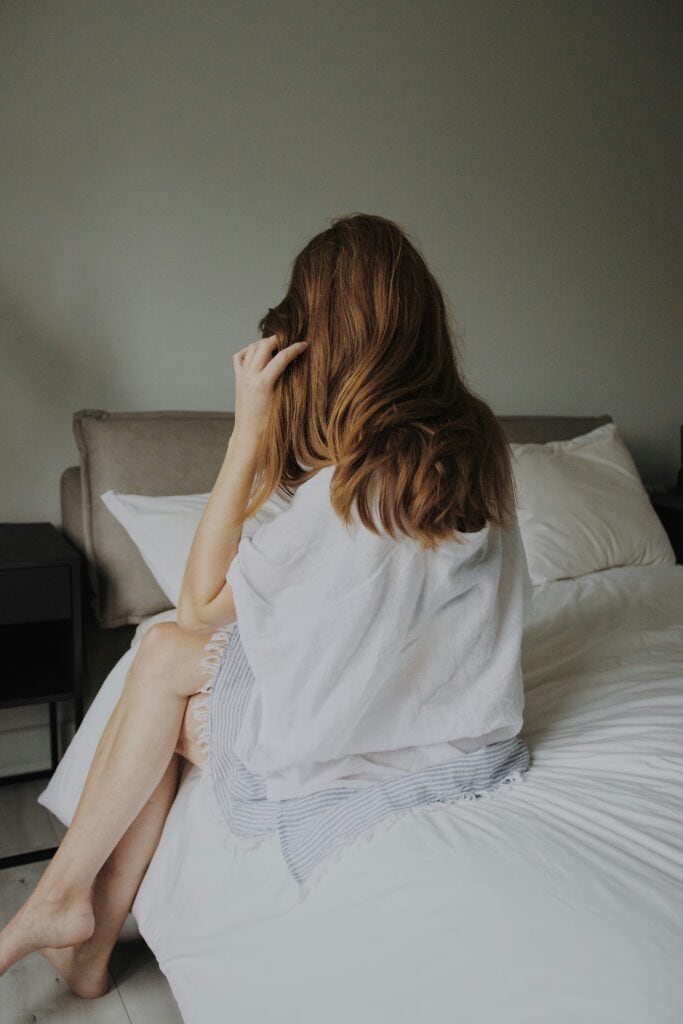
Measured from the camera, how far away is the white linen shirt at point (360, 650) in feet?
3.61

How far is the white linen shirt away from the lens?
1101 mm

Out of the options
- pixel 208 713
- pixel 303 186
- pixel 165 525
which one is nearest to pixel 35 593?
pixel 165 525

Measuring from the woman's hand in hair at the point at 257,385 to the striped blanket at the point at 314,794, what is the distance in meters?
0.33

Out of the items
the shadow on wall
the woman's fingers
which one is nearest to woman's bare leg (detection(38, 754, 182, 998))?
the woman's fingers

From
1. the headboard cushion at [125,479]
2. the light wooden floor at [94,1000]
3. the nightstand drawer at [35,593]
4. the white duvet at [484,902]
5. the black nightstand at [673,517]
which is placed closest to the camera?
the white duvet at [484,902]

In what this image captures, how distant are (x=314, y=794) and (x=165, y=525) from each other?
3.18 feet

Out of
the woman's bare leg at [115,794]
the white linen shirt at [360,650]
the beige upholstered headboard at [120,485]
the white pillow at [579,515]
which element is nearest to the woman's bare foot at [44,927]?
the woman's bare leg at [115,794]

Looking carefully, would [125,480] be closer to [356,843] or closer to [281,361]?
[281,361]

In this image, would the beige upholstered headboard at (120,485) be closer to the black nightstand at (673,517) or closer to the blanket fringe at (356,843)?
the blanket fringe at (356,843)

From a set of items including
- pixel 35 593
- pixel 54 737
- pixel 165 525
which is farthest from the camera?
pixel 54 737

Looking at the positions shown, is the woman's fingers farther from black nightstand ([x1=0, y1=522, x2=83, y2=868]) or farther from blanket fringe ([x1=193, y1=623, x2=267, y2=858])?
black nightstand ([x1=0, y1=522, x2=83, y2=868])

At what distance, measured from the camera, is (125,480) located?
2.14 meters

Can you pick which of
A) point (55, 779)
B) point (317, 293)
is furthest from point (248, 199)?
point (55, 779)

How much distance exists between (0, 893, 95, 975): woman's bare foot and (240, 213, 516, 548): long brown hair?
0.65 m
